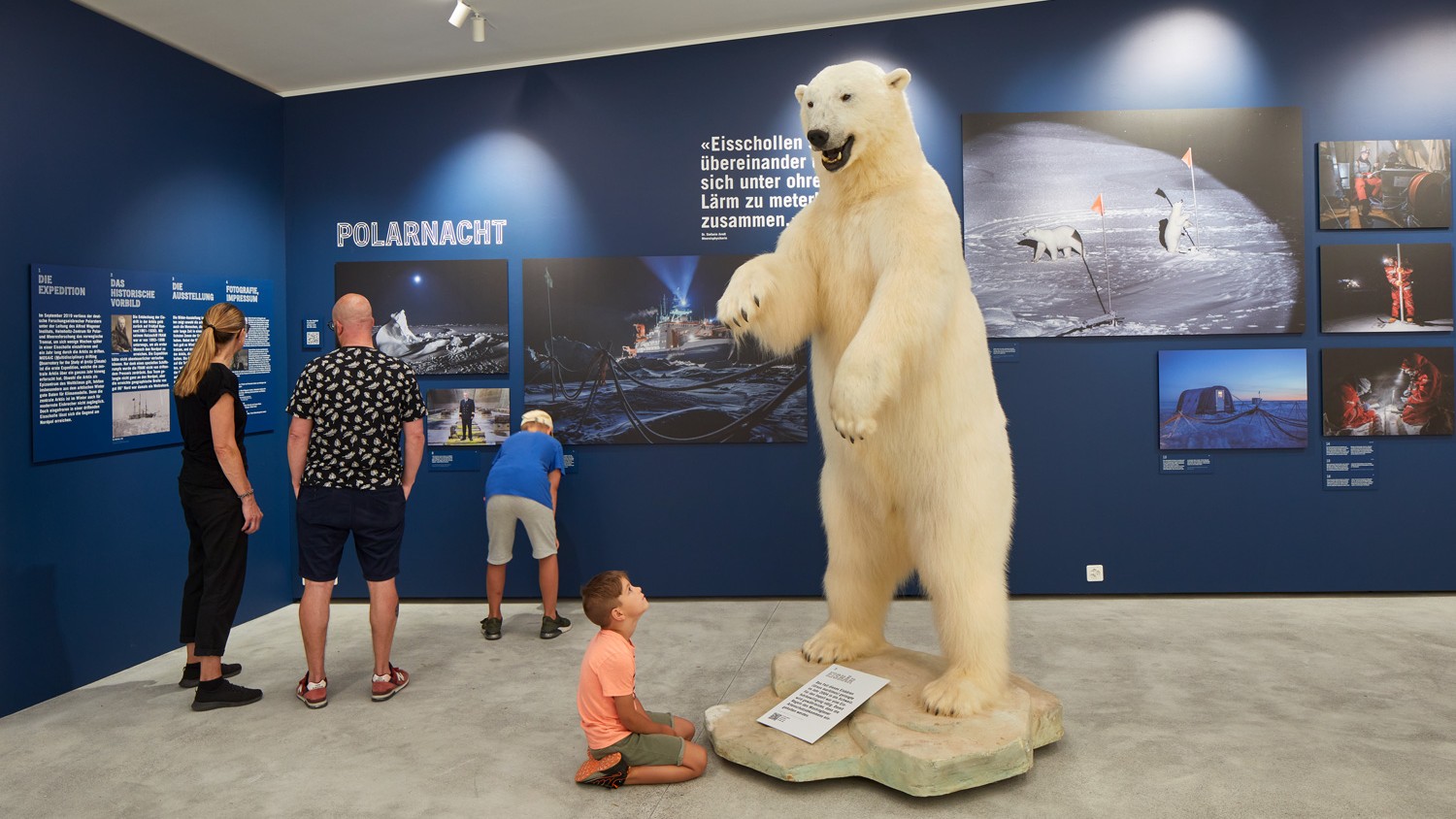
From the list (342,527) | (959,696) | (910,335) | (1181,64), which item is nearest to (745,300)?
(910,335)

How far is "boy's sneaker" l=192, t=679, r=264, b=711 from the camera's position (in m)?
3.54

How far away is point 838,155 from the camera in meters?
2.80

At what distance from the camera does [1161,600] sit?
499 centimetres

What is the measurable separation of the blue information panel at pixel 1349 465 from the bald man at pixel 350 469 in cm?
459

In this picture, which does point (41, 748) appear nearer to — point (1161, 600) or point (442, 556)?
point (442, 556)

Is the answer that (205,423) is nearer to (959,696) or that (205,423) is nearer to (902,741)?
(902,741)

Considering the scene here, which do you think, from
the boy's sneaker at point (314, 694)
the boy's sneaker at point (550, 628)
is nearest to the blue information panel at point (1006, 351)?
the boy's sneaker at point (550, 628)

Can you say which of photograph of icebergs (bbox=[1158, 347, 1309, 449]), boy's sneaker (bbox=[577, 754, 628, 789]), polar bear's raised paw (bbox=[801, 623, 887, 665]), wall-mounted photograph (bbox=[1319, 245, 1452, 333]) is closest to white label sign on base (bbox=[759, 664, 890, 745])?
polar bear's raised paw (bbox=[801, 623, 887, 665])

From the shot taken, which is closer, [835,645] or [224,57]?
[835,645]

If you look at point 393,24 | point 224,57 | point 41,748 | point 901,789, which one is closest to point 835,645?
point 901,789

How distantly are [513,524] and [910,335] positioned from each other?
258 centimetres

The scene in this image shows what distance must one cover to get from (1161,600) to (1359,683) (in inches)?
53.7

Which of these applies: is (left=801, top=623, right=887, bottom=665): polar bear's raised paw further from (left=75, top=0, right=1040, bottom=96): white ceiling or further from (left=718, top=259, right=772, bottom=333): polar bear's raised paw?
(left=75, top=0, right=1040, bottom=96): white ceiling

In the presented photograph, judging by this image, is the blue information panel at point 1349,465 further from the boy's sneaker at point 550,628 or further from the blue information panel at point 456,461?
the blue information panel at point 456,461
